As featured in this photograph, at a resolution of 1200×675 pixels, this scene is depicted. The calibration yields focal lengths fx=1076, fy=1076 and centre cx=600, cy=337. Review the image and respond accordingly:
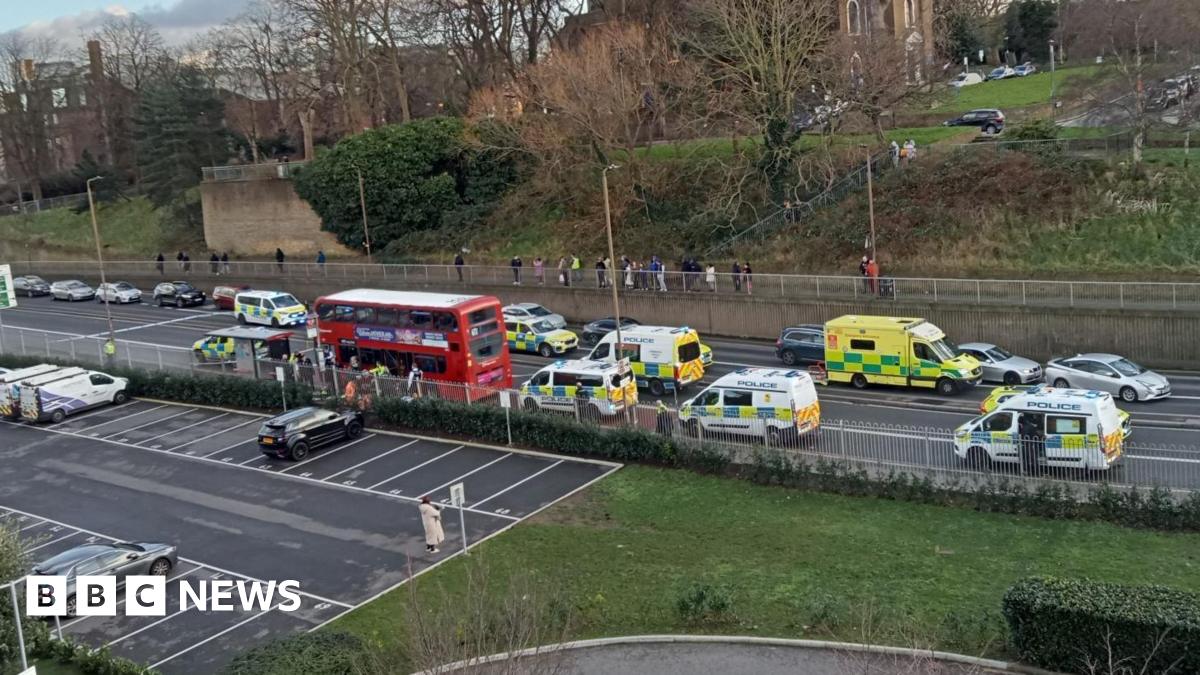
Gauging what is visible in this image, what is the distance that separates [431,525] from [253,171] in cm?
4785

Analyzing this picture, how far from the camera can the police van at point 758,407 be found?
25.4 metres

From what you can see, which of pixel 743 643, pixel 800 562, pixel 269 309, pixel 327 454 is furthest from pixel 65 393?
pixel 743 643

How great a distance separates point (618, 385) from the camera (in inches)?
1153

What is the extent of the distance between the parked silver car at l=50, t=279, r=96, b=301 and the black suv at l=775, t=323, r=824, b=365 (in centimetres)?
4197

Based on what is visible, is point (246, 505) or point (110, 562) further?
point (246, 505)

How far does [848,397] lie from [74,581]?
20589mm

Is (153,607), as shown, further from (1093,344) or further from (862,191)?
(862,191)

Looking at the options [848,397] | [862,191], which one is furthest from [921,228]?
[848,397]

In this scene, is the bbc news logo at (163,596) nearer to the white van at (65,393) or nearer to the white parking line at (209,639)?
the white parking line at (209,639)

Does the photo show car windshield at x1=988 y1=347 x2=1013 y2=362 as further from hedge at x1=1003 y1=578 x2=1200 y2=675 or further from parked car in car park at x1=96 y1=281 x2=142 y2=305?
parked car in car park at x1=96 y1=281 x2=142 y2=305

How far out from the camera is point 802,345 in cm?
3503

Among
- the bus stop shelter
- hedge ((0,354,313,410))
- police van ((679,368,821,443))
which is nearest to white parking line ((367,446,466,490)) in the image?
police van ((679,368,821,443))

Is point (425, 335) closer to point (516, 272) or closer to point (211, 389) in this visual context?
point (211, 389)

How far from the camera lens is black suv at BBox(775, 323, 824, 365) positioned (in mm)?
34812
